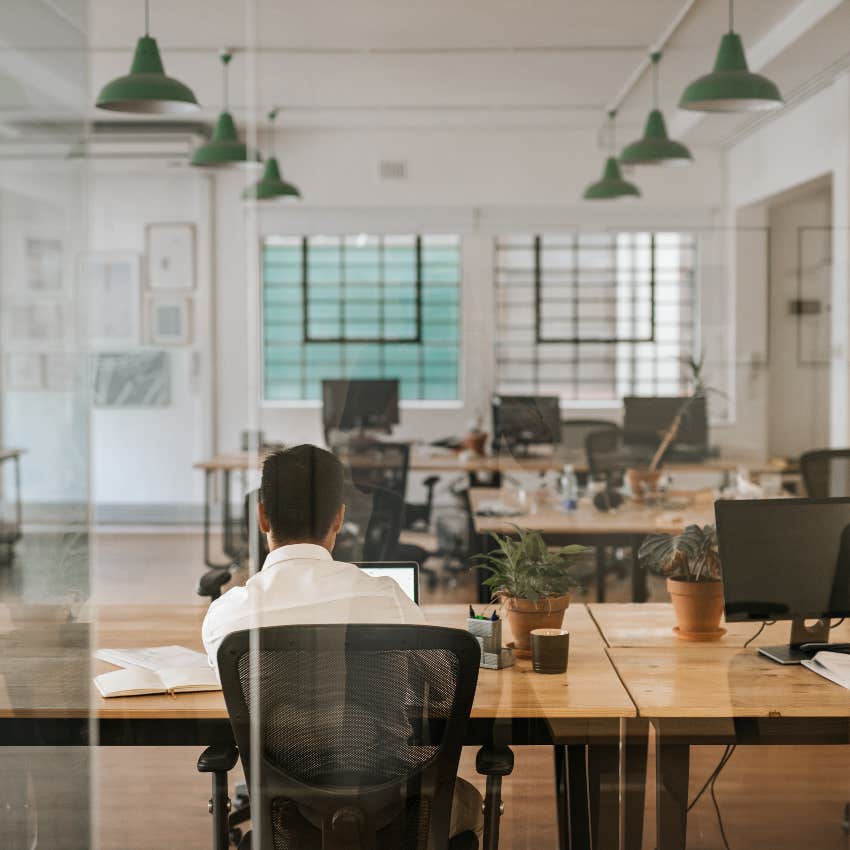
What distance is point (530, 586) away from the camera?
226cm

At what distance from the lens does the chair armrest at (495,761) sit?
1.93 m

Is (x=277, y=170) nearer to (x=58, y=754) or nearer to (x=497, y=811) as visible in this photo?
(x=58, y=754)

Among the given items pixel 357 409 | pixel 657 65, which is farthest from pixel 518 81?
pixel 357 409

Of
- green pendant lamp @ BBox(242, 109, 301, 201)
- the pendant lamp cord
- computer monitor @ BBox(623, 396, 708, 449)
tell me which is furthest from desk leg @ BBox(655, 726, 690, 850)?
the pendant lamp cord

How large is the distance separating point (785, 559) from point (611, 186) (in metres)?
3.28

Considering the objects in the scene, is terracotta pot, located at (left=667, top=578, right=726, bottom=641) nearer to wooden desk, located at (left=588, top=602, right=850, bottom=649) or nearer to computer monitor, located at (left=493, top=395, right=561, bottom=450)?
wooden desk, located at (left=588, top=602, right=850, bottom=649)

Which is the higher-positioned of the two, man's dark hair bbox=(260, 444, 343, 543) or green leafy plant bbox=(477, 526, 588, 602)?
man's dark hair bbox=(260, 444, 343, 543)

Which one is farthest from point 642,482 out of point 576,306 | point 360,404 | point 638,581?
point 360,404

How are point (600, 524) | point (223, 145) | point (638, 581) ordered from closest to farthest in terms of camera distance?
point (223, 145)
point (638, 581)
point (600, 524)

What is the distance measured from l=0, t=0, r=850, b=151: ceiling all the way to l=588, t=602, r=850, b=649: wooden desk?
147 centimetres

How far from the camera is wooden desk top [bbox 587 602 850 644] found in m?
2.35

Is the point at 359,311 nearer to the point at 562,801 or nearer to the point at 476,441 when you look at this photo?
the point at 476,441

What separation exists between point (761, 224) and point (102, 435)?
3.56 m

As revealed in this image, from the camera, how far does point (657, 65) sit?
14.8 ft
